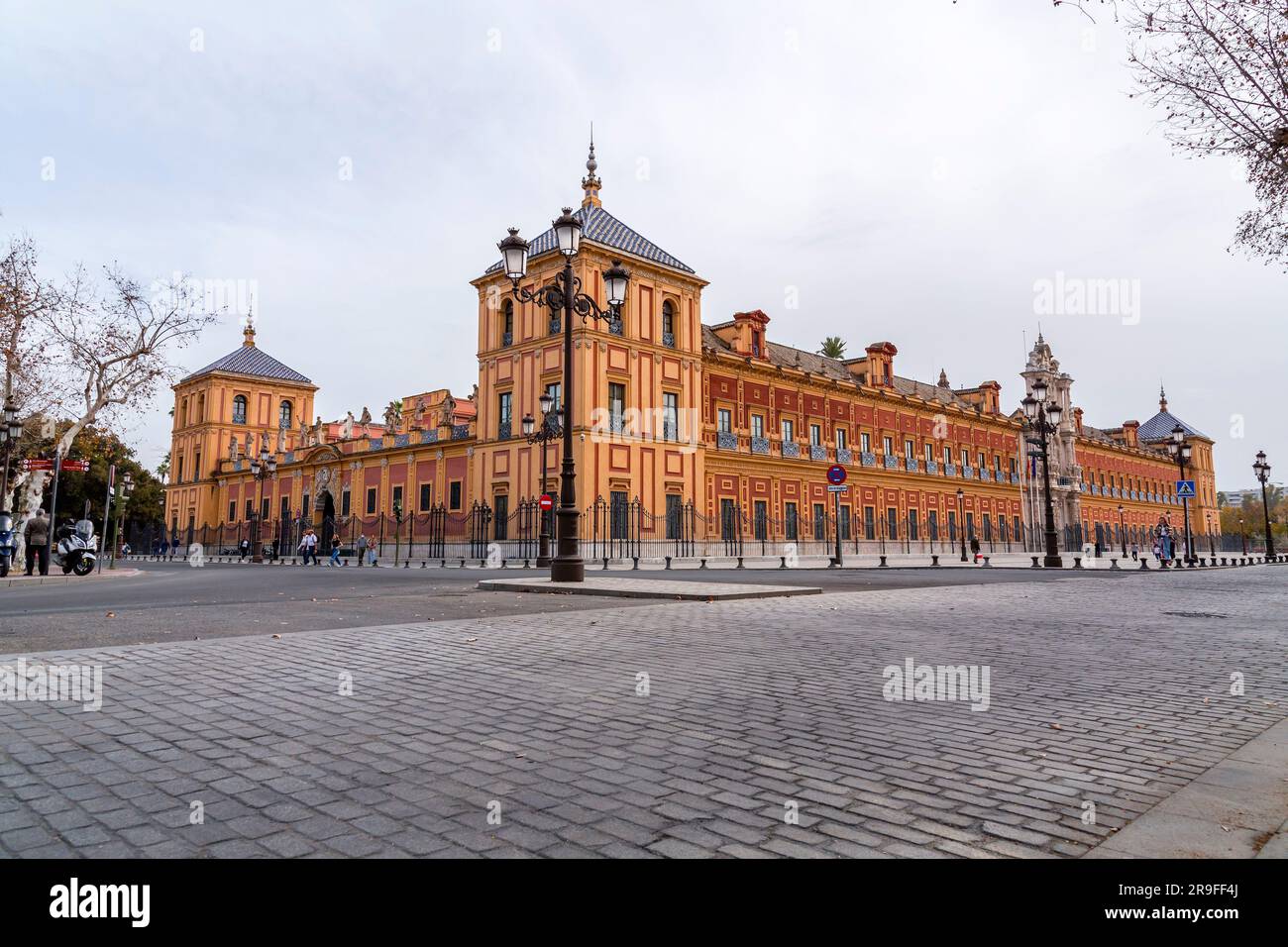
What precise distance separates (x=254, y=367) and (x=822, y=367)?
39.8m

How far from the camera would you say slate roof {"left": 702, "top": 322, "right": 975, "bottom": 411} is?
3823 centimetres

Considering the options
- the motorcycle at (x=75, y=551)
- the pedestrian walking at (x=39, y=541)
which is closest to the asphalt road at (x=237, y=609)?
the pedestrian walking at (x=39, y=541)

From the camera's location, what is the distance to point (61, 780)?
2.93 meters

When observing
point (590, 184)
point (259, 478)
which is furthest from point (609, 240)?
point (259, 478)

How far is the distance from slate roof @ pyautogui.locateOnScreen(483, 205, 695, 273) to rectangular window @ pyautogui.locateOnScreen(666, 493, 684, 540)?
9.66m

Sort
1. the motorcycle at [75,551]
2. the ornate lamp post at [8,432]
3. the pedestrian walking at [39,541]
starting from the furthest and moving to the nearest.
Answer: the motorcycle at [75,551] → the ornate lamp post at [8,432] → the pedestrian walking at [39,541]

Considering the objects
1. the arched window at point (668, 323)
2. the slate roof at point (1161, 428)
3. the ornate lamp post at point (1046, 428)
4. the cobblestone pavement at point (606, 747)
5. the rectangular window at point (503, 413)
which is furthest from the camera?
the slate roof at point (1161, 428)

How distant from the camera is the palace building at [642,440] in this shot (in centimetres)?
3042

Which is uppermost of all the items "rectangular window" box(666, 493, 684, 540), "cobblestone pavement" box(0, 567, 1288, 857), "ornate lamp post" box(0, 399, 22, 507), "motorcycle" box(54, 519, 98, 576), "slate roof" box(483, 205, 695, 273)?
"slate roof" box(483, 205, 695, 273)

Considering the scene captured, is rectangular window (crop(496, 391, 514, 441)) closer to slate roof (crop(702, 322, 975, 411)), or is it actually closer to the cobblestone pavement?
slate roof (crop(702, 322, 975, 411))

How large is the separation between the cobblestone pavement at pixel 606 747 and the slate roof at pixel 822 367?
3013 cm

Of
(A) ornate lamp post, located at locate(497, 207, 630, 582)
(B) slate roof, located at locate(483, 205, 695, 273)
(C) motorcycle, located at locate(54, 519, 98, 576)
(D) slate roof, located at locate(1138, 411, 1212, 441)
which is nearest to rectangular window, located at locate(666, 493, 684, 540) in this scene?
(B) slate roof, located at locate(483, 205, 695, 273)

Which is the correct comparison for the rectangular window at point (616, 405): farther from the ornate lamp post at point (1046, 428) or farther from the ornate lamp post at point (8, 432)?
the ornate lamp post at point (8, 432)

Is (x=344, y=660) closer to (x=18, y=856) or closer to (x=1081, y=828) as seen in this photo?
(x=18, y=856)
